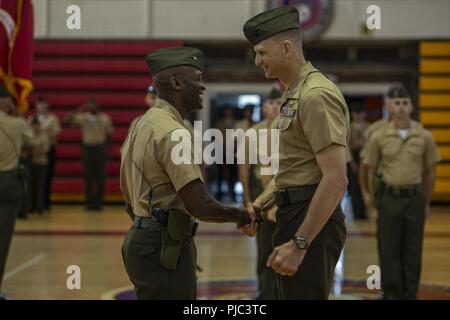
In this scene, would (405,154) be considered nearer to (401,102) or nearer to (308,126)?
(401,102)

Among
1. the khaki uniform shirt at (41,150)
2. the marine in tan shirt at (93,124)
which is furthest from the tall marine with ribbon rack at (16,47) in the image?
the marine in tan shirt at (93,124)

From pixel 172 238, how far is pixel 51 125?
10704mm

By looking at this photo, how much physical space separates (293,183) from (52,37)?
12.0 metres

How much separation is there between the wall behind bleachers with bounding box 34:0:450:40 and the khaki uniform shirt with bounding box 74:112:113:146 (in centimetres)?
148

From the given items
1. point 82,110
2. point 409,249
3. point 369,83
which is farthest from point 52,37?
point 409,249

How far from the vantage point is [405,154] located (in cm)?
659

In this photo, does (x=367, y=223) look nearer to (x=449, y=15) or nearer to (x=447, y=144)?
(x=447, y=144)

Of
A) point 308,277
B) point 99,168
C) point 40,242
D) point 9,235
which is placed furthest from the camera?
point 99,168

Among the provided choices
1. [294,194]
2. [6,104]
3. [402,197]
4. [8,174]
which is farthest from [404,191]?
[294,194]

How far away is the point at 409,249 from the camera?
658 centimetres

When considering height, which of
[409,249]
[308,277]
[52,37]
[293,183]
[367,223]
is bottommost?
[367,223]

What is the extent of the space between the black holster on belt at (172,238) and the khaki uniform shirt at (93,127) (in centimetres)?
1084

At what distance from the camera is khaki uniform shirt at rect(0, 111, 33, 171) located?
6.50 m

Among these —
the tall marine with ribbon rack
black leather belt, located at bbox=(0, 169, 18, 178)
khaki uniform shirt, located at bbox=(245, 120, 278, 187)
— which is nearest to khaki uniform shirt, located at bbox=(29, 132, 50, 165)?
the tall marine with ribbon rack
